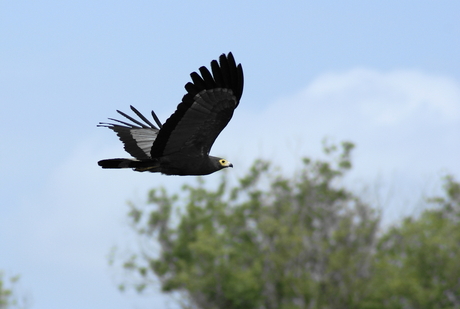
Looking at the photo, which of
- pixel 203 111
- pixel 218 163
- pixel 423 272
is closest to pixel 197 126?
pixel 203 111

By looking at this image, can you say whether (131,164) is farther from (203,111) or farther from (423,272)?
(423,272)

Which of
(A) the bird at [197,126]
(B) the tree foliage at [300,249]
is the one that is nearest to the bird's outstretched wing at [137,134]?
(A) the bird at [197,126]

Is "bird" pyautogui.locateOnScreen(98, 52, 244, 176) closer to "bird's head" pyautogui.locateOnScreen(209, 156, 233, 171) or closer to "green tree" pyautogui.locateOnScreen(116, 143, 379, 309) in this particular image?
"bird's head" pyautogui.locateOnScreen(209, 156, 233, 171)

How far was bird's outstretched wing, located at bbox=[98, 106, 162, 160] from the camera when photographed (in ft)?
42.5

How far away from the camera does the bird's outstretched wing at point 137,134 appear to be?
12966 mm

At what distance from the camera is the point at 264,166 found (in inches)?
1686

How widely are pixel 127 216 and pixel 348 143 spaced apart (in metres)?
12.9

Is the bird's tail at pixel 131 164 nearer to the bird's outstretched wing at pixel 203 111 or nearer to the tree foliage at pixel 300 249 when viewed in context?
the bird's outstretched wing at pixel 203 111

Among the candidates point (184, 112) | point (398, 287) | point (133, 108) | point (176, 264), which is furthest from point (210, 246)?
point (184, 112)

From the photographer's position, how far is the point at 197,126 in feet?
36.4

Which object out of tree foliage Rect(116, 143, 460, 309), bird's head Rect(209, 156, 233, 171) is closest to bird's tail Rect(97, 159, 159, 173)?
bird's head Rect(209, 156, 233, 171)

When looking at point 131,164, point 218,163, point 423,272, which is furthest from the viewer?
point 423,272

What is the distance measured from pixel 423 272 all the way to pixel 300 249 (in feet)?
19.8

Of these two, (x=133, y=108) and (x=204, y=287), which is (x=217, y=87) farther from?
(x=204, y=287)
